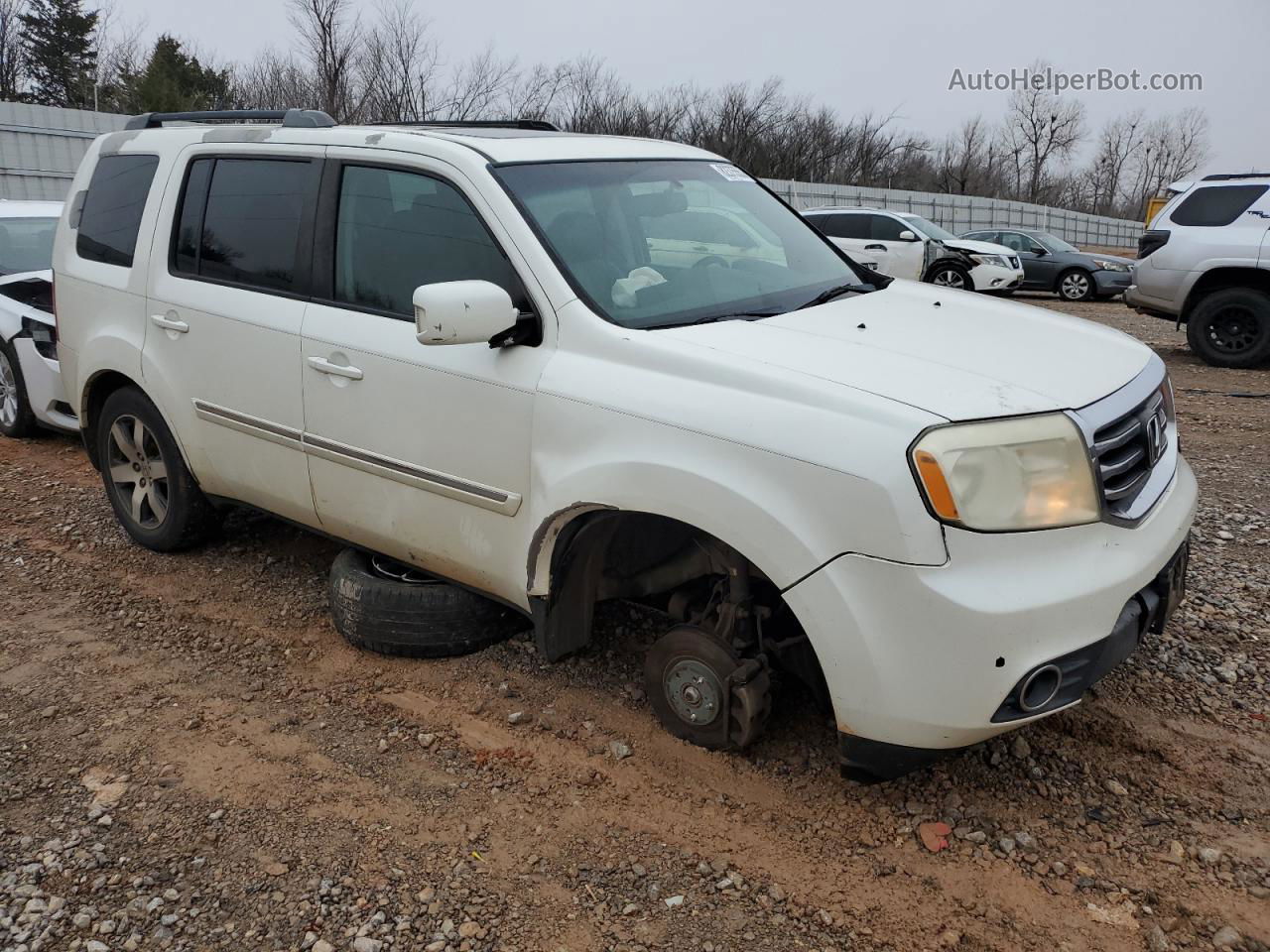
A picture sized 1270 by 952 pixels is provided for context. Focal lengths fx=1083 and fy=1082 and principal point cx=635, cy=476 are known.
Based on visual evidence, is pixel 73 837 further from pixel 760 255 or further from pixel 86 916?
pixel 760 255

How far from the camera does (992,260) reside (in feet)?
63.1

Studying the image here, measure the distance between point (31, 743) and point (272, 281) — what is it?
179 cm

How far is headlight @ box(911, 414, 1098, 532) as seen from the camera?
8.46 feet

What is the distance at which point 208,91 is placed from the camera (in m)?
34.6

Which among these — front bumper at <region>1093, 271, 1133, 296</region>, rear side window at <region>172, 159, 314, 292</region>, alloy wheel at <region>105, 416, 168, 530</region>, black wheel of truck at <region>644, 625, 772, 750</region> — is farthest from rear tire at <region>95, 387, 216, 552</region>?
front bumper at <region>1093, 271, 1133, 296</region>

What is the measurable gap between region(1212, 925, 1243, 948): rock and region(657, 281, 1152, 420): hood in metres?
1.30

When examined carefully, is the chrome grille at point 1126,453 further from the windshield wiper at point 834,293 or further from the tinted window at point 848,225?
the tinted window at point 848,225

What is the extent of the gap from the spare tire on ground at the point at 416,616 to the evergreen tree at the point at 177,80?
3193 cm

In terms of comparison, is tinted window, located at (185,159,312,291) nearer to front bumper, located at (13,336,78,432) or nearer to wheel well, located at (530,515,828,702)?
wheel well, located at (530,515,828,702)

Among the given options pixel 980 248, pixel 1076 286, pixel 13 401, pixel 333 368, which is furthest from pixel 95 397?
pixel 1076 286

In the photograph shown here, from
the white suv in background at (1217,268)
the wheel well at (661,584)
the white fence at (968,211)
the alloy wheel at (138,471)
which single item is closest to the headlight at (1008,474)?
the wheel well at (661,584)

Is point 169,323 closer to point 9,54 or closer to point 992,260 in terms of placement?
point 992,260

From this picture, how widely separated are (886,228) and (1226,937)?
16.9 m

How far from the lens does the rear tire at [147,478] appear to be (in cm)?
474
